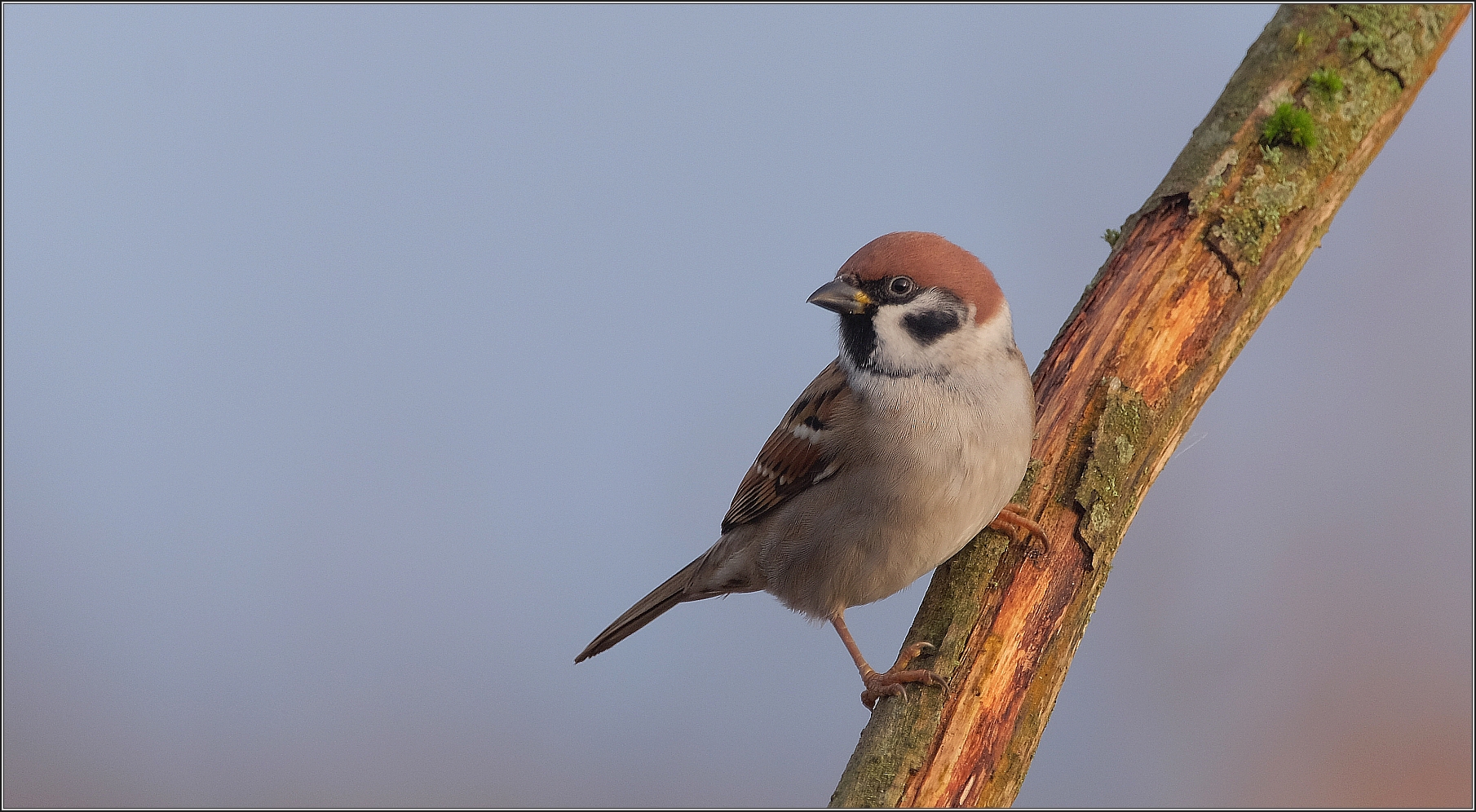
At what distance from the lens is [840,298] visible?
3193 millimetres

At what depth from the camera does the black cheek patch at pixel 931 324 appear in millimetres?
3213

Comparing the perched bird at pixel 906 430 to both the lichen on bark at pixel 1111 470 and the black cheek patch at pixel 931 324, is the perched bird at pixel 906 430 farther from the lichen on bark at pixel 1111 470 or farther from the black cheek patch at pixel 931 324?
the lichen on bark at pixel 1111 470

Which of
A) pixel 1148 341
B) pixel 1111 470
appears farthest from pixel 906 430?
pixel 1148 341

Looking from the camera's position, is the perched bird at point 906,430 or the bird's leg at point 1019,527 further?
the bird's leg at point 1019,527

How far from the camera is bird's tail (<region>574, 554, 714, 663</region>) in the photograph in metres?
3.82

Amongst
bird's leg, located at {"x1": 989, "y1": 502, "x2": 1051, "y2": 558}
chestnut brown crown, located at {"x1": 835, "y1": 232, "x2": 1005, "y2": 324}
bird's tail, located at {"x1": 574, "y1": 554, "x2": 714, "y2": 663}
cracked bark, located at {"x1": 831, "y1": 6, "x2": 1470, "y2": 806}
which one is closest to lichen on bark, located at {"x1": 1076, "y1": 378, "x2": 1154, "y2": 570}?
cracked bark, located at {"x1": 831, "y1": 6, "x2": 1470, "y2": 806}

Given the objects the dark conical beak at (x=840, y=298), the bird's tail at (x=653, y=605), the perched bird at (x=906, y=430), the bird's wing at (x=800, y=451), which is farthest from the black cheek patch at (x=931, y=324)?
the bird's tail at (x=653, y=605)

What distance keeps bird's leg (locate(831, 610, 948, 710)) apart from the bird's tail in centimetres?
72

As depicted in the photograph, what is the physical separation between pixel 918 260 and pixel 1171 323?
2.95ft

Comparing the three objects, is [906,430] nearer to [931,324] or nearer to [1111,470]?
[931,324]

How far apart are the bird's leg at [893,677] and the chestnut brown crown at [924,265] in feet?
3.21

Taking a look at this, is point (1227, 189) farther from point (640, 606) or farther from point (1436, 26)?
point (640, 606)

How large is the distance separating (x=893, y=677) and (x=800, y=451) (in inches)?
31.5

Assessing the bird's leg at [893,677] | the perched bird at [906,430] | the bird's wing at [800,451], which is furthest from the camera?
the bird's wing at [800,451]
